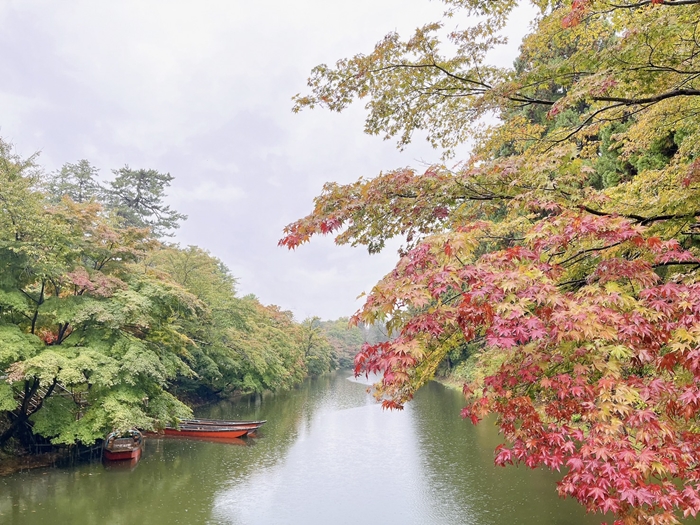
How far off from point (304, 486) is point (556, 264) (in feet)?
34.3

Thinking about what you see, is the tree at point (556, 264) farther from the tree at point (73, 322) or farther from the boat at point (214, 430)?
the boat at point (214, 430)

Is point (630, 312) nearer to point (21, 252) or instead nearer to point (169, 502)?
point (169, 502)

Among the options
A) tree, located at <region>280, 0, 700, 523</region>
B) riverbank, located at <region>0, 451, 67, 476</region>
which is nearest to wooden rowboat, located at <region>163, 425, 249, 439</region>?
riverbank, located at <region>0, 451, 67, 476</region>

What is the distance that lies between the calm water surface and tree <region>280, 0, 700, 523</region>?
7061mm

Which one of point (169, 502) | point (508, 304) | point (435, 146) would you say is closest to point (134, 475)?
point (169, 502)

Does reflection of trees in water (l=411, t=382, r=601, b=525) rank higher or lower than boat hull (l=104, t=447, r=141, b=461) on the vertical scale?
lower

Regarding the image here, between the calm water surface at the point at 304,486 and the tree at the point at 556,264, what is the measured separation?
706 centimetres

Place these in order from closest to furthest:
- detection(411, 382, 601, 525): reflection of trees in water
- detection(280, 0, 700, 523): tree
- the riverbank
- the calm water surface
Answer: detection(280, 0, 700, 523): tree, detection(411, 382, 601, 525): reflection of trees in water, the calm water surface, the riverbank

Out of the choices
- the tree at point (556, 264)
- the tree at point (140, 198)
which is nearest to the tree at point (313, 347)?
the tree at point (140, 198)

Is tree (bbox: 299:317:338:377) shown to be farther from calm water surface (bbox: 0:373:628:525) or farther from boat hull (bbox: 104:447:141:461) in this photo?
boat hull (bbox: 104:447:141:461)

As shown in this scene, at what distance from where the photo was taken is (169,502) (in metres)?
10.0

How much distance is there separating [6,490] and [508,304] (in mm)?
12863

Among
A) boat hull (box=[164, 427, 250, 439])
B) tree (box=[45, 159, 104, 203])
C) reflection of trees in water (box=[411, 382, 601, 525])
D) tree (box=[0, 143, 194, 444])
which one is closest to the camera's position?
reflection of trees in water (box=[411, 382, 601, 525])

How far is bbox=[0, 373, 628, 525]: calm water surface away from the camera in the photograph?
9.14 m
